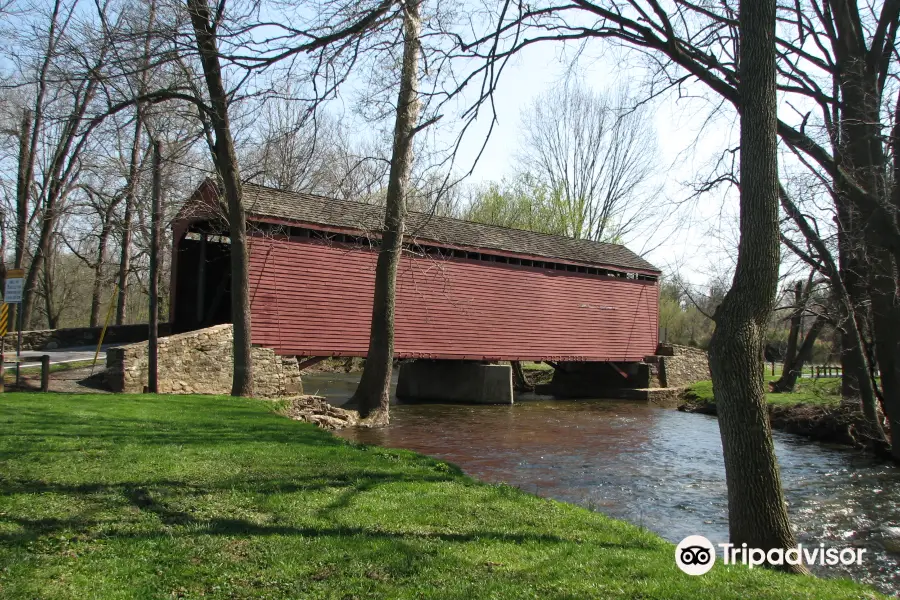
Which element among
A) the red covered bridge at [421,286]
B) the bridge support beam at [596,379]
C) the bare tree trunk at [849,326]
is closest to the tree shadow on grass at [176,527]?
the red covered bridge at [421,286]

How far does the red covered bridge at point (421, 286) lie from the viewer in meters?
15.8

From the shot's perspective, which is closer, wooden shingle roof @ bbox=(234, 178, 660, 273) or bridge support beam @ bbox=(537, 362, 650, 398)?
wooden shingle roof @ bbox=(234, 178, 660, 273)

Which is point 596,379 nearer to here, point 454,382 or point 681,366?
point 681,366

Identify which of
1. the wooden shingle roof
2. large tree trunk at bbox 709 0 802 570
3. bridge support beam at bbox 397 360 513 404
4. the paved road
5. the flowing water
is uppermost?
the wooden shingle roof

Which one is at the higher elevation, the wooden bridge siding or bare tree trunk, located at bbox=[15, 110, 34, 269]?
bare tree trunk, located at bbox=[15, 110, 34, 269]

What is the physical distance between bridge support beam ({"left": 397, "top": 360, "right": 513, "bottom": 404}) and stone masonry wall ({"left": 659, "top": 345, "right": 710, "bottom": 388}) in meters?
7.80

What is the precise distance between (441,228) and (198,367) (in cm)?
823

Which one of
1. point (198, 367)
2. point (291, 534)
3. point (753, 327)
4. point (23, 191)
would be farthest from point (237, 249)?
point (23, 191)

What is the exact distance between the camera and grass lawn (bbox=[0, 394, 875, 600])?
321 centimetres

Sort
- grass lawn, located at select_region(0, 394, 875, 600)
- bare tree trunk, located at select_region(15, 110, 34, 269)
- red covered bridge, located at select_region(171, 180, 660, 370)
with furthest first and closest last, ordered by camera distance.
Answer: bare tree trunk, located at select_region(15, 110, 34, 269)
red covered bridge, located at select_region(171, 180, 660, 370)
grass lawn, located at select_region(0, 394, 875, 600)

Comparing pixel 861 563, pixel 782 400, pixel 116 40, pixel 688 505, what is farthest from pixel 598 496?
pixel 782 400

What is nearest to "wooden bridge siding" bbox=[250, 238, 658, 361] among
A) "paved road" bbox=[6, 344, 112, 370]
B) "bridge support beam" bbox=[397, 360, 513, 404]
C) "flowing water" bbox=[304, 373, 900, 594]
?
"bridge support beam" bbox=[397, 360, 513, 404]

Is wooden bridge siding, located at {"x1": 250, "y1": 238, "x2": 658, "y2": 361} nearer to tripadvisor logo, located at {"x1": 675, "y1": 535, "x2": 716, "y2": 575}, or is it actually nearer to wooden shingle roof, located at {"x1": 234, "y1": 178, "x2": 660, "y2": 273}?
wooden shingle roof, located at {"x1": 234, "y1": 178, "x2": 660, "y2": 273}

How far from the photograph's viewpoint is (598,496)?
324 inches
